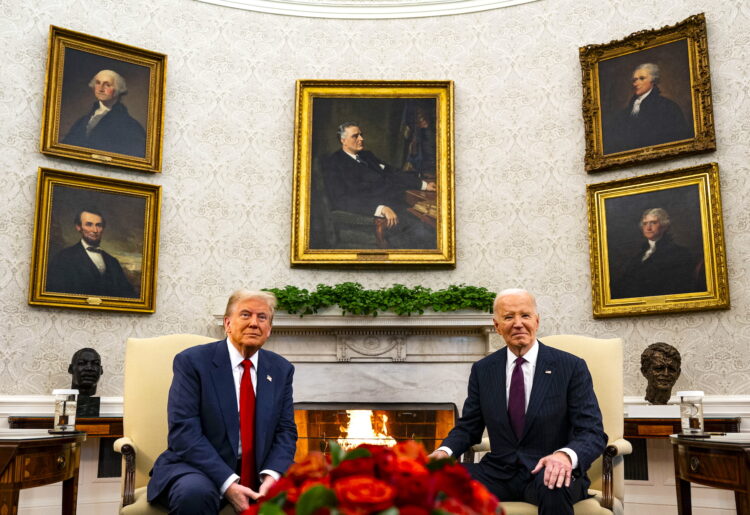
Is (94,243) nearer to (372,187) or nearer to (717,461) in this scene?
(372,187)

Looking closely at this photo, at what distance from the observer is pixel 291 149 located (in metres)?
7.12

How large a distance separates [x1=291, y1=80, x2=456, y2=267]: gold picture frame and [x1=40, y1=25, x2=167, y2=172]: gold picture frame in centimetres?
143

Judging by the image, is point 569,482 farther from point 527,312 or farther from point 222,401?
point 222,401

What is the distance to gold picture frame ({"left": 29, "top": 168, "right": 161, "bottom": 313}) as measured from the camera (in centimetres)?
610

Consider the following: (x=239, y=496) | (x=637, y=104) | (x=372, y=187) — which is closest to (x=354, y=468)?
(x=239, y=496)

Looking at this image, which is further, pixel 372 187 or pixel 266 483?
pixel 372 187

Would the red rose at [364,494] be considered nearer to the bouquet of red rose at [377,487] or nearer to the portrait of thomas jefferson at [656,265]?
the bouquet of red rose at [377,487]

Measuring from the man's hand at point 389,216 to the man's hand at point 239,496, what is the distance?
13.4 feet

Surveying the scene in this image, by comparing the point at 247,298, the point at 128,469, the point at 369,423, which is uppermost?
the point at 247,298

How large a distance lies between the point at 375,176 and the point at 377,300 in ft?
4.63

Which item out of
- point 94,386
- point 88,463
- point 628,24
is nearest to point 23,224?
point 94,386

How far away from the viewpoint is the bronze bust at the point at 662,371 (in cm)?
560

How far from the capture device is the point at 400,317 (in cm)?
630

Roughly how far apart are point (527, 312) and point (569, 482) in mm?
881
